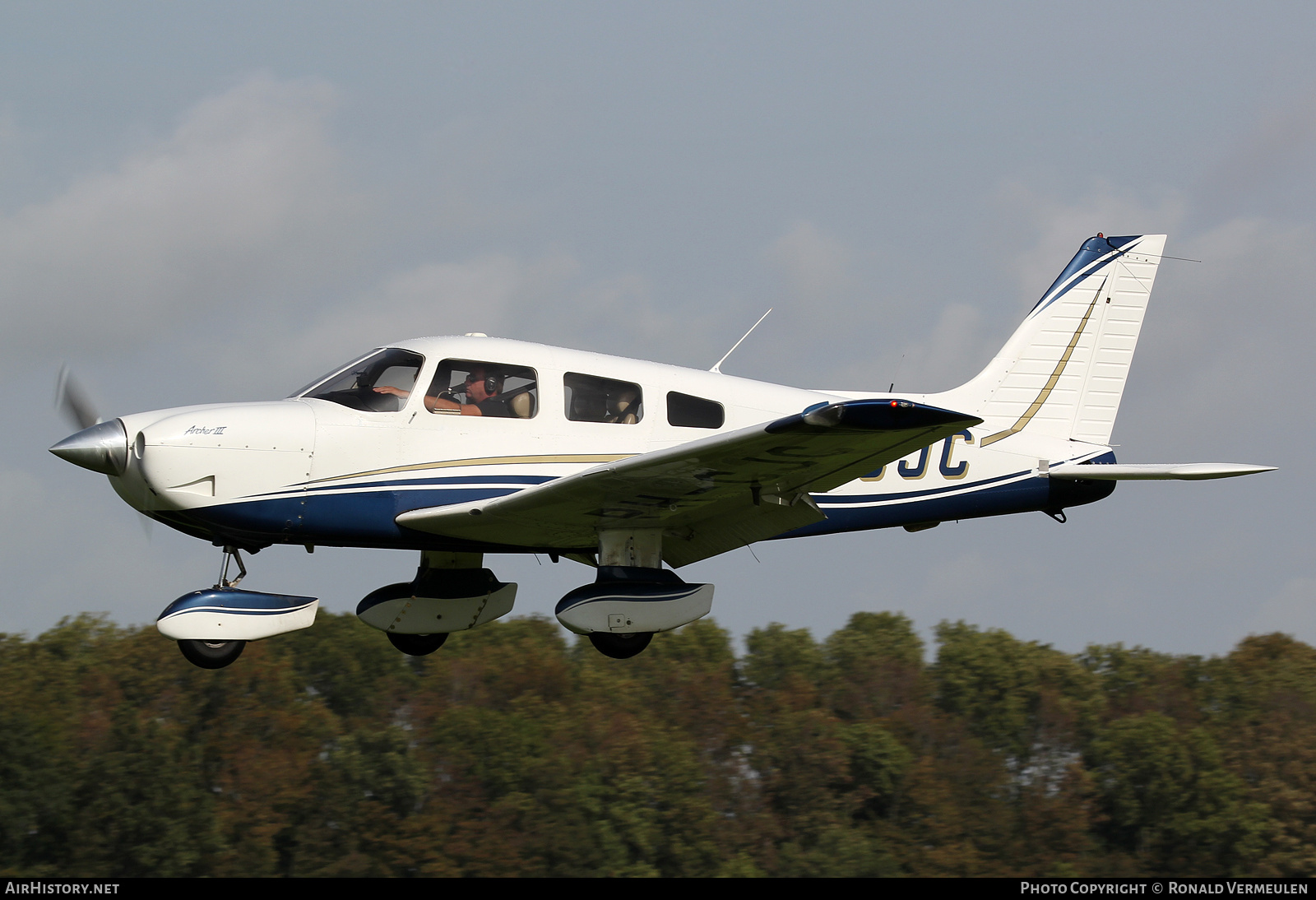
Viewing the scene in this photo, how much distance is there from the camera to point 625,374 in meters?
10.4

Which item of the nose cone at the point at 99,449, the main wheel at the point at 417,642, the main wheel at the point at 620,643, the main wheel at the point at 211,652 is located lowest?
the main wheel at the point at 211,652

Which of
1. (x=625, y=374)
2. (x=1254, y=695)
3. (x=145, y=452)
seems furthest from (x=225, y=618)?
(x=1254, y=695)

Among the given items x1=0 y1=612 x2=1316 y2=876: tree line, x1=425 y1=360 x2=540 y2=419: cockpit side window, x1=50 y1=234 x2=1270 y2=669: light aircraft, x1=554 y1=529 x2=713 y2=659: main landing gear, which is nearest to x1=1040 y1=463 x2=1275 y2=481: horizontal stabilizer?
x1=50 y1=234 x2=1270 y2=669: light aircraft

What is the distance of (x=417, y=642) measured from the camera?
11531 millimetres

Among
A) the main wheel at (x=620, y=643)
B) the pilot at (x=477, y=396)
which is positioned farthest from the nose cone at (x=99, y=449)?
the main wheel at (x=620, y=643)

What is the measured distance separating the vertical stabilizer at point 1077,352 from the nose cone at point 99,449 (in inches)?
286

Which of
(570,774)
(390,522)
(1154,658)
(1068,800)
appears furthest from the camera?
A: (1154,658)

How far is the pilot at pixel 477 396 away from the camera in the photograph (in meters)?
10.0

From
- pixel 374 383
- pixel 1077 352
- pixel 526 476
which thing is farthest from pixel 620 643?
pixel 1077 352

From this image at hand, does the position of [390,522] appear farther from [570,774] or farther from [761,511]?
[570,774]

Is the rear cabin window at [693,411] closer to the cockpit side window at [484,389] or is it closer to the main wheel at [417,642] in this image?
the cockpit side window at [484,389]

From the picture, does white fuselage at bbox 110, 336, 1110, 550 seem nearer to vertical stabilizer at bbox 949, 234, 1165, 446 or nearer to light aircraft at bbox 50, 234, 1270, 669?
light aircraft at bbox 50, 234, 1270, 669

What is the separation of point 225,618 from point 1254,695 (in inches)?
1999

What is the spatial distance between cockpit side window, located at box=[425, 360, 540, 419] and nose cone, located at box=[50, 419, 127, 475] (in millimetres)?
2257
